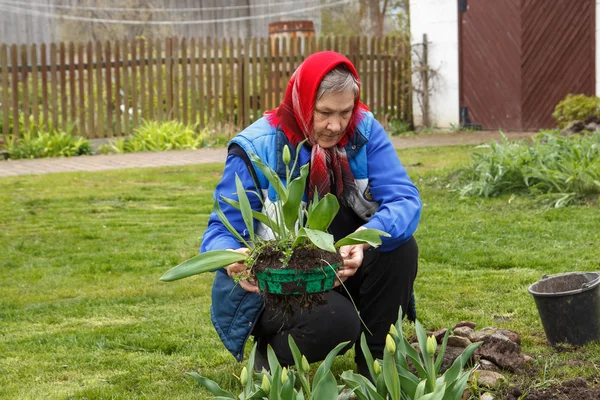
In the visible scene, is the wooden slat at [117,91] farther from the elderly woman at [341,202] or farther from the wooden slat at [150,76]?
the elderly woman at [341,202]

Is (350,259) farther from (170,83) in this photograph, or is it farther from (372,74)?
(372,74)

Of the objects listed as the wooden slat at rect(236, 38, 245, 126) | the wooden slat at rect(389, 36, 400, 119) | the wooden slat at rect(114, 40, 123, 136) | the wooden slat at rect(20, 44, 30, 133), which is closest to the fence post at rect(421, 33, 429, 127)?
the wooden slat at rect(389, 36, 400, 119)

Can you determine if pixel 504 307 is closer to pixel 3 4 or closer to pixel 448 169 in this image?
pixel 448 169

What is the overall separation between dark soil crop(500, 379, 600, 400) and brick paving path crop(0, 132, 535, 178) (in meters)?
8.24

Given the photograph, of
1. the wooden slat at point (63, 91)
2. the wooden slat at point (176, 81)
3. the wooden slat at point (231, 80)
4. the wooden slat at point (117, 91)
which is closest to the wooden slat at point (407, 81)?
the wooden slat at point (231, 80)

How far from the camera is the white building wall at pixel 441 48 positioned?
48.6 ft

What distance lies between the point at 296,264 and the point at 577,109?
9.73 m

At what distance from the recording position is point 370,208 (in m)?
3.52

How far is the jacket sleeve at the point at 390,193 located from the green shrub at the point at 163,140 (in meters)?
10.0

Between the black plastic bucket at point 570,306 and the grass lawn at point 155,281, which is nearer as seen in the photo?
the black plastic bucket at point 570,306

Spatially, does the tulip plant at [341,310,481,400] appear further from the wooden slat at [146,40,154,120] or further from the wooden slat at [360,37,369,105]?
the wooden slat at [360,37,369,105]

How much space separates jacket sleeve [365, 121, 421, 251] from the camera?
3.34 m

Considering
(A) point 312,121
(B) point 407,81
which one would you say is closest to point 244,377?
(A) point 312,121

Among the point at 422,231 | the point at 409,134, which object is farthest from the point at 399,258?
the point at 409,134
